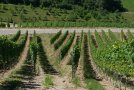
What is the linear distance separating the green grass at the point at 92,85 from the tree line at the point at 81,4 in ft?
333

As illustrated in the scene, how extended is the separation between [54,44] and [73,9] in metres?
70.0

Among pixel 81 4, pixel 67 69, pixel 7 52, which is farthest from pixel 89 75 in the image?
pixel 81 4

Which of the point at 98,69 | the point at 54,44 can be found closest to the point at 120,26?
the point at 54,44

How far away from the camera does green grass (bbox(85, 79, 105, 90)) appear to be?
5753cm

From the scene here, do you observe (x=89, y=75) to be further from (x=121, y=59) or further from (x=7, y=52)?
(x=7, y=52)

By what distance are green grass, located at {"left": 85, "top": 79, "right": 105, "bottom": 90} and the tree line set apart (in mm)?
101354

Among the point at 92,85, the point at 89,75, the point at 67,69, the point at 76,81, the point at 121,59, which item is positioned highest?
the point at 121,59

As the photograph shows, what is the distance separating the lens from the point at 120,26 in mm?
143250

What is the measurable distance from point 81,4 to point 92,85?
397 feet

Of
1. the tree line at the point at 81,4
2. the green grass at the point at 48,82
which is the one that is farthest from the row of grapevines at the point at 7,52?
the tree line at the point at 81,4

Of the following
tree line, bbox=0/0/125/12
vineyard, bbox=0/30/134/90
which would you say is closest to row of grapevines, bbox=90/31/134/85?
vineyard, bbox=0/30/134/90

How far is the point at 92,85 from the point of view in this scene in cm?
5947

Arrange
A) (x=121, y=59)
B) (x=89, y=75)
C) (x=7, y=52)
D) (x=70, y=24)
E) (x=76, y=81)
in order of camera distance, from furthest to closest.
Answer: (x=70, y=24)
(x=7, y=52)
(x=89, y=75)
(x=76, y=81)
(x=121, y=59)

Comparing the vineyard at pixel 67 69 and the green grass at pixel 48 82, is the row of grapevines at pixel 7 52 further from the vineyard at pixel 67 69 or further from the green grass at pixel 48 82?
the green grass at pixel 48 82
